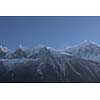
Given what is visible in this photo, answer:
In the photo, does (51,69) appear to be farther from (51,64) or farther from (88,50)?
(88,50)

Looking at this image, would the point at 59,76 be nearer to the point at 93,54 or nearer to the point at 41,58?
the point at 41,58

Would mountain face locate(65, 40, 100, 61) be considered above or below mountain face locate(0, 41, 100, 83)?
above

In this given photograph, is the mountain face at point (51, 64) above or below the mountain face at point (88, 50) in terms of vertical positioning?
below

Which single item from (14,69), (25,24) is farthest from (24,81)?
(25,24)

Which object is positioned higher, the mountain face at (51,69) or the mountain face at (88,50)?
the mountain face at (88,50)

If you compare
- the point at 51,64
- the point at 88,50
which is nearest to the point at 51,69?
the point at 51,64

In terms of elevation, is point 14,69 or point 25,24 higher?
point 25,24
